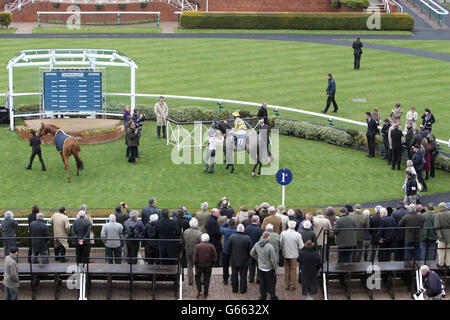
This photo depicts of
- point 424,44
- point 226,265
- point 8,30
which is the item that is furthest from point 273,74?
point 226,265

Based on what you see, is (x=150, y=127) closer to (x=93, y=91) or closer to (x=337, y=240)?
(x=93, y=91)

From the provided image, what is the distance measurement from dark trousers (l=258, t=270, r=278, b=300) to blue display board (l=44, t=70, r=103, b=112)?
45.8ft

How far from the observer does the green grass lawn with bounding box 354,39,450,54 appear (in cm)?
4128

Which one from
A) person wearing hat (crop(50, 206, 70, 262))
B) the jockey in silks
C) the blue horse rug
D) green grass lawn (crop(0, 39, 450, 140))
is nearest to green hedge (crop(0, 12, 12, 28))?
green grass lawn (crop(0, 39, 450, 140))

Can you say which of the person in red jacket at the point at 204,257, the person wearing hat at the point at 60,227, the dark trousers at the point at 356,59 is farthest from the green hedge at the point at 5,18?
the person in red jacket at the point at 204,257

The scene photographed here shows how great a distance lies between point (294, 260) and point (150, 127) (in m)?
13.5

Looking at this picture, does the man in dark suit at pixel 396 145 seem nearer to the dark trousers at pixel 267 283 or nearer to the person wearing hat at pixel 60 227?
the dark trousers at pixel 267 283

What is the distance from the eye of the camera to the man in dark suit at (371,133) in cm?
2500

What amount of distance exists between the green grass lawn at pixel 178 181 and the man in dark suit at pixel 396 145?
0.38 metres

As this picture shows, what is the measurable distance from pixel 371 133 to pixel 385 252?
8376mm

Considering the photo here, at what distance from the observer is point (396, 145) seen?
79.3ft

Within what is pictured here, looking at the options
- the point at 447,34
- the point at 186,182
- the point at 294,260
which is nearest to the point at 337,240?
the point at 294,260

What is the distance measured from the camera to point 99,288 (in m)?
16.7

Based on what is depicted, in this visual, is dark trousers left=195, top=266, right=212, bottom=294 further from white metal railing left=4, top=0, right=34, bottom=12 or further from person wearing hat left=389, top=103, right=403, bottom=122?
white metal railing left=4, top=0, right=34, bottom=12
